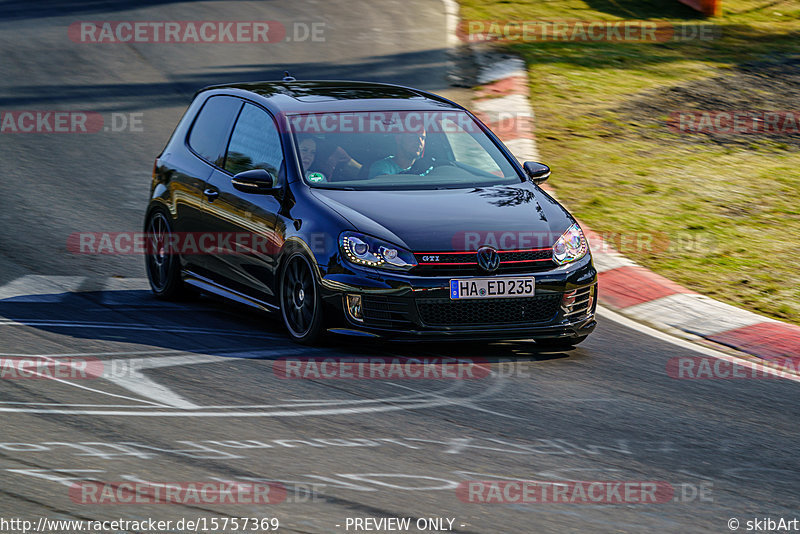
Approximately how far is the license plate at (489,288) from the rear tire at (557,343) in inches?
26.8

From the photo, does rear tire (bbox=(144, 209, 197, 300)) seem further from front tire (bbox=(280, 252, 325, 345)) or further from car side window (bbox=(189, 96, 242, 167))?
front tire (bbox=(280, 252, 325, 345))

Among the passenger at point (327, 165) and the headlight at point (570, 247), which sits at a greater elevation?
the passenger at point (327, 165)

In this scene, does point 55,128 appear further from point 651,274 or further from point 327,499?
point 327,499

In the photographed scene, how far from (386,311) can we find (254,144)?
2020 mm

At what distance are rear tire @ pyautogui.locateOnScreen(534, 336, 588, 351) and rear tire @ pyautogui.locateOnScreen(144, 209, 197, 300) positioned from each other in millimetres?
2932

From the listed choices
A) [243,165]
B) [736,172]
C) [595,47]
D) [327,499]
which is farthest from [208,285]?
[595,47]

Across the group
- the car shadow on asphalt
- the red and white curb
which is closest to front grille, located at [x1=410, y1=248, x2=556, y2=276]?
the car shadow on asphalt

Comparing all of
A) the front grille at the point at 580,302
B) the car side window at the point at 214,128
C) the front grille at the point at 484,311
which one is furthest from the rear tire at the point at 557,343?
the car side window at the point at 214,128

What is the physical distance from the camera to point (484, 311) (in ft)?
25.4

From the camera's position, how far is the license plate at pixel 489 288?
7.66 metres

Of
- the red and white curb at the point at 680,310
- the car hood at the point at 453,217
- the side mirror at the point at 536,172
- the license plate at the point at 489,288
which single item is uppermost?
the side mirror at the point at 536,172

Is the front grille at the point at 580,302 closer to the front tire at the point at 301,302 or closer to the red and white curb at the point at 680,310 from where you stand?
the red and white curb at the point at 680,310

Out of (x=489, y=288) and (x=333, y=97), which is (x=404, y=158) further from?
(x=489, y=288)

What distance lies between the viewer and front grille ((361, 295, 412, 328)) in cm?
766
